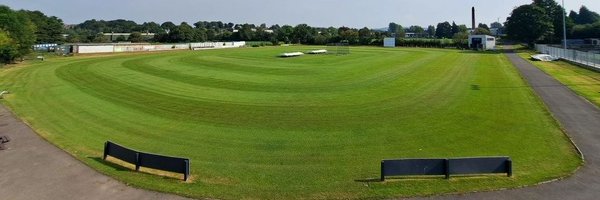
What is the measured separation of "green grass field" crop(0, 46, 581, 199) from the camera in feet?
57.7

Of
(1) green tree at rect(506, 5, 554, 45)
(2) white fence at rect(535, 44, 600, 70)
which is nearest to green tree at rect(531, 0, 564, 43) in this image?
(1) green tree at rect(506, 5, 554, 45)

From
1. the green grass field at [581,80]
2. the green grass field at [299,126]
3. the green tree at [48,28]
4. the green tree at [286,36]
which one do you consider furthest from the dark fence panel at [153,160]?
the green tree at [286,36]

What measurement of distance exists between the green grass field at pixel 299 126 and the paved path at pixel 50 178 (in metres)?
0.69

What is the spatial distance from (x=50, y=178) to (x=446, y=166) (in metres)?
16.8

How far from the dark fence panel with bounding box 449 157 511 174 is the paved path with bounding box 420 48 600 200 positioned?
56.0 inches

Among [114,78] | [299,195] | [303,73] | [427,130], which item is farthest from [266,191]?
[114,78]

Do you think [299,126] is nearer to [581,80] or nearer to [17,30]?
[581,80]

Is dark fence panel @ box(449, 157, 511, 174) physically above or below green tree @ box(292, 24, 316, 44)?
below

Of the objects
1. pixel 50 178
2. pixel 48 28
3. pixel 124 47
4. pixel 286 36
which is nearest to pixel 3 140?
pixel 50 178

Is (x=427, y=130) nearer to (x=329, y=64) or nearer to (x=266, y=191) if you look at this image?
(x=266, y=191)

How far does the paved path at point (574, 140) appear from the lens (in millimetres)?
15797

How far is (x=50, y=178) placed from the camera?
18500mm

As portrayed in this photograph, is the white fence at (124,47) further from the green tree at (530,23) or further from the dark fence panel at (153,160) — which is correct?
the green tree at (530,23)

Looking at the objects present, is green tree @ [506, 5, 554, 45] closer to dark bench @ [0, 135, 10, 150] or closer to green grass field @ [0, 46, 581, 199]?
green grass field @ [0, 46, 581, 199]
